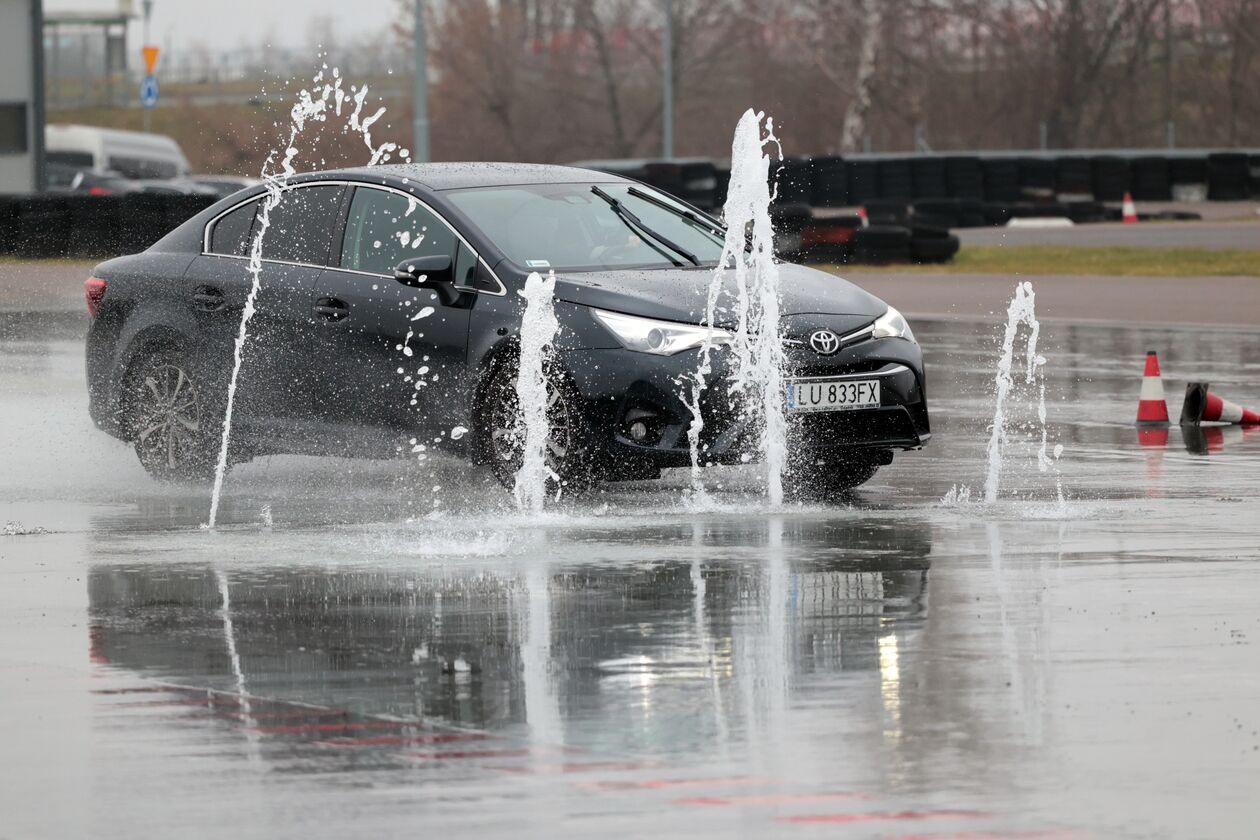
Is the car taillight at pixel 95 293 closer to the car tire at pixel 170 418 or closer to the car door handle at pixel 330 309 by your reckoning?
the car tire at pixel 170 418

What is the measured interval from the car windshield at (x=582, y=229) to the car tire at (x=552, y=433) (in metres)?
0.67

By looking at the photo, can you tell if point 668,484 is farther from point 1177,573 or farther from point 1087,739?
point 1087,739

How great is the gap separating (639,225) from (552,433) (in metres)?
1.56

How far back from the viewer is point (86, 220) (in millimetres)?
34188

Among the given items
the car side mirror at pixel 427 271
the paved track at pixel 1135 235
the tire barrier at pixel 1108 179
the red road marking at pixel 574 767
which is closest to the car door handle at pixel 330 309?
the car side mirror at pixel 427 271

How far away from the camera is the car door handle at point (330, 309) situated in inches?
481

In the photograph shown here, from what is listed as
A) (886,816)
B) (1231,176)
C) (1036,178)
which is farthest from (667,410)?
(1231,176)

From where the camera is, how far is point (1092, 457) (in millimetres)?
13594

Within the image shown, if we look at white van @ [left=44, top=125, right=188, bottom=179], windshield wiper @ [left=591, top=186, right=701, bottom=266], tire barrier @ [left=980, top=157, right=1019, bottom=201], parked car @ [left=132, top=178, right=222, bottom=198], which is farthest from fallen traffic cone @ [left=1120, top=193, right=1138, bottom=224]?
windshield wiper @ [left=591, top=186, right=701, bottom=266]

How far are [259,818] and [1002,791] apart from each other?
1681 mm

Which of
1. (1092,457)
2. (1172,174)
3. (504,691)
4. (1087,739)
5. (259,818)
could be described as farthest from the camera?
(1172,174)

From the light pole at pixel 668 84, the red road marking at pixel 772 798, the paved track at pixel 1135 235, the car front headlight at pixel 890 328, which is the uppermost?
the light pole at pixel 668 84

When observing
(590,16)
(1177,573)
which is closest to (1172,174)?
(590,16)

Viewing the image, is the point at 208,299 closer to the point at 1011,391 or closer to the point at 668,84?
the point at 1011,391
